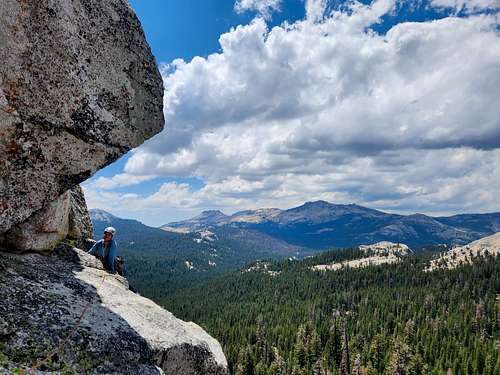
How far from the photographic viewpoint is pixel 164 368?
13.2 m

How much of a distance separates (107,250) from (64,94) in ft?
32.5

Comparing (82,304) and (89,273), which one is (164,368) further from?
(89,273)

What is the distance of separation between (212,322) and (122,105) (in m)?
192

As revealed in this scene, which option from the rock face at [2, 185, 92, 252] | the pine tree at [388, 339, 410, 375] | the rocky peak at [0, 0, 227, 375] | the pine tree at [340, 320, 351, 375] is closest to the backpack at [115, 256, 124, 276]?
the rock face at [2, 185, 92, 252]

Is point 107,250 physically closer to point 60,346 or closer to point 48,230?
point 48,230

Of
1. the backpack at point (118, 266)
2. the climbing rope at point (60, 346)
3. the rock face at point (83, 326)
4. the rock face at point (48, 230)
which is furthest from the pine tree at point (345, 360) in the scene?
the climbing rope at point (60, 346)

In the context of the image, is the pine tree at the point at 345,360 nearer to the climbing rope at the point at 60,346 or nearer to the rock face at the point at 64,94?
the climbing rope at the point at 60,346

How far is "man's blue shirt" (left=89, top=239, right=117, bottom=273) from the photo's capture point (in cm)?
1900

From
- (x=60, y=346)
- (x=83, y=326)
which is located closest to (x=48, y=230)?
(x=83, y=326)

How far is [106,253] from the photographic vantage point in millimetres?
19156

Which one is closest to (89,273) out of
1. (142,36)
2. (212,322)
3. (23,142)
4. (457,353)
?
(23,142)

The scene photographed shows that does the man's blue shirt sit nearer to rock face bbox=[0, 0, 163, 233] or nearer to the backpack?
the backpack

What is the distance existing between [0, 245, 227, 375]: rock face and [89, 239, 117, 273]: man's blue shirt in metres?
1.73

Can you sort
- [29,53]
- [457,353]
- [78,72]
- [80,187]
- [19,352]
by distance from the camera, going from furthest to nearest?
[457,353] → [80,187] → [78,72] → [29,53] → [19,352]
